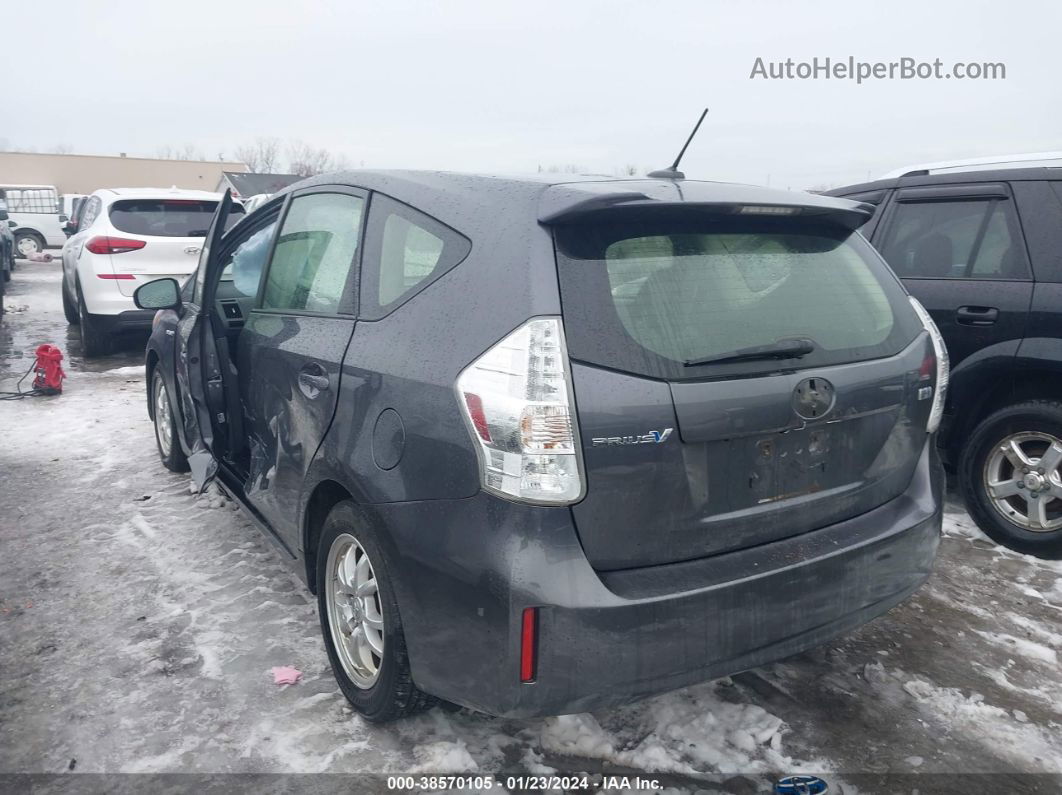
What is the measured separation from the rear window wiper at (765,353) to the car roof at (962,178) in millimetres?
2699

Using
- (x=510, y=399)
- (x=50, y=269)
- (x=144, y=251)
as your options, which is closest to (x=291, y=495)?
(x=510, y=399)

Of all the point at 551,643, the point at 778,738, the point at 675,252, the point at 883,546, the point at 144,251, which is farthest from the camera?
the point at 144,251

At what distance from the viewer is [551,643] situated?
6.70 feet

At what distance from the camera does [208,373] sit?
399 cm

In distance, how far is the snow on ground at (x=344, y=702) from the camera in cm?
A: 260

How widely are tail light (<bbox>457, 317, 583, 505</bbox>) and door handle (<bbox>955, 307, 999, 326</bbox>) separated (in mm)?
3163

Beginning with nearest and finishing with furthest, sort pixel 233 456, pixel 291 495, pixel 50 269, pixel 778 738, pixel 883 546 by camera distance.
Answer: pixel 883 546, pixel 778 738, pixel 291 495, pixel 233 456, pixel 50 269

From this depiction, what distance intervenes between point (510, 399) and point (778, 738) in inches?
60.6

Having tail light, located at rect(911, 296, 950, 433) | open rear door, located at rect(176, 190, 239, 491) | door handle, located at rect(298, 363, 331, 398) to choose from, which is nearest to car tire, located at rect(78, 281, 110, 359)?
open rear door, located at rect(176, 190, 239, 491)

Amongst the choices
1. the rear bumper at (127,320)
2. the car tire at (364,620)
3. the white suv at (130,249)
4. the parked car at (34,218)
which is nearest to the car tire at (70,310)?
the white suv at (130,249)

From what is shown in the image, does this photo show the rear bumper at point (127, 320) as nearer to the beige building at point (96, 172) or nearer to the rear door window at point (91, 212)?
the rear door window at point (91, 212)

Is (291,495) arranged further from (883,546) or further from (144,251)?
(144,251)

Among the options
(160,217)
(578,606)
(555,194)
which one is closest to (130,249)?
(160,217)

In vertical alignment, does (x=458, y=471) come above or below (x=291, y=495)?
above
